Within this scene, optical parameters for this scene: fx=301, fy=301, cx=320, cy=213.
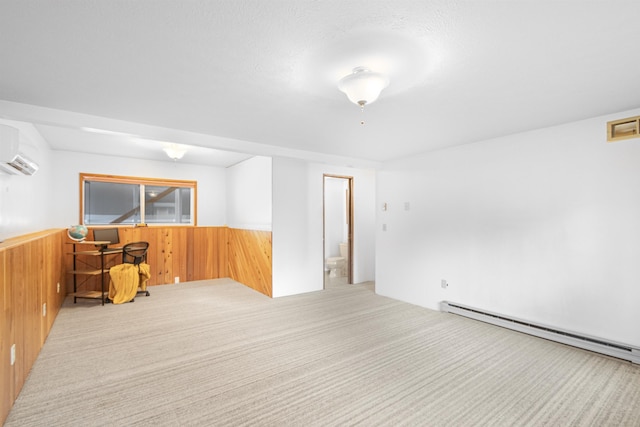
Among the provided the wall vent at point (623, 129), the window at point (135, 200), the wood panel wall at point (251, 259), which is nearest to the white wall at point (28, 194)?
the window at point (135, 200)

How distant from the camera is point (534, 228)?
3.49m

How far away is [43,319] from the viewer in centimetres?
314

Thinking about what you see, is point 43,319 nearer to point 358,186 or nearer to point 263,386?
point 263,386

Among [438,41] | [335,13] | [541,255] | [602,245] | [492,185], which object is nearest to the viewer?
[335,13]

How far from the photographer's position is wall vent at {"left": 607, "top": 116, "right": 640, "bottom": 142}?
9.37 ft

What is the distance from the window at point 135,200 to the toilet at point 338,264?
10.3 feet

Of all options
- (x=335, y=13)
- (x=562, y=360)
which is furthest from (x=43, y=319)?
(x=562, y=360)

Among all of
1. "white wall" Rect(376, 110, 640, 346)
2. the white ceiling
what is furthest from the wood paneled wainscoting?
the white ceiling

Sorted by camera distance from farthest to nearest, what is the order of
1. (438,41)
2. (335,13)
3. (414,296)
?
(414,296) → (438,41) → (335,13)

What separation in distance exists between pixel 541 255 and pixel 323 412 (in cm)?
300

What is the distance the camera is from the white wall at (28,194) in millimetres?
2783

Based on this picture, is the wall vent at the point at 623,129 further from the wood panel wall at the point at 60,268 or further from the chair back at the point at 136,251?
the chair back at the point at 136,251

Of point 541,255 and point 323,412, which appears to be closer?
point 323,412

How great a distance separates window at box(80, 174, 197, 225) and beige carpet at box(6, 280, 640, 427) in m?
2.41
